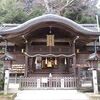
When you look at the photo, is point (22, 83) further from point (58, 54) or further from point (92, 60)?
point (92, 60)

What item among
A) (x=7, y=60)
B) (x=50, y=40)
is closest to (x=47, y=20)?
(x=50, y=40)

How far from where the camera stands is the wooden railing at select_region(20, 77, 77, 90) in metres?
13.5

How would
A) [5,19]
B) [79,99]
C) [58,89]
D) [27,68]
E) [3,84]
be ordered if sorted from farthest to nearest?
[5,19] < [27,68] < [58,89] < [3,84] < [79,99]

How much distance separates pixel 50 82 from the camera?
13562 millimetres

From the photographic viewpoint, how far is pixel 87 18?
2759 centimetres

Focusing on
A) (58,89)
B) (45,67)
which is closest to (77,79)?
(58,89)

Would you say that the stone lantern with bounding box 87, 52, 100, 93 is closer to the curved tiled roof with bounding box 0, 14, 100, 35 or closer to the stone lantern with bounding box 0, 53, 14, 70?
the curved tiled roof with bounding box 0, 14, 100, 35

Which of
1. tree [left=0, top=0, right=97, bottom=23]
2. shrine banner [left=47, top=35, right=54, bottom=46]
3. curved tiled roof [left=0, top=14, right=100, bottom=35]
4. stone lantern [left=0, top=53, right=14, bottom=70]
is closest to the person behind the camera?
stone lantern [left=0, top=53, right=14, bottom=70]

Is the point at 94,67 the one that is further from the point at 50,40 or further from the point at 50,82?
the point at 50,40

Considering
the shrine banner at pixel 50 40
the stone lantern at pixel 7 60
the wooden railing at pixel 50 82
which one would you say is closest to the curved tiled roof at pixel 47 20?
the shrine banner at pixel 50 40

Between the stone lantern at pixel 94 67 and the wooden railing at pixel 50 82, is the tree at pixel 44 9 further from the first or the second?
the stone lantern at pixel 94 67

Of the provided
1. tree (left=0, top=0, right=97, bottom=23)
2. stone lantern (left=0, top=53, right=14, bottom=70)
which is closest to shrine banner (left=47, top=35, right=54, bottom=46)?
stone lantern (left=0, top=53, right=14, bottom=70)

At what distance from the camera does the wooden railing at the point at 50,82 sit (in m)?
13.5

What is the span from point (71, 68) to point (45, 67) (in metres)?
1.83
